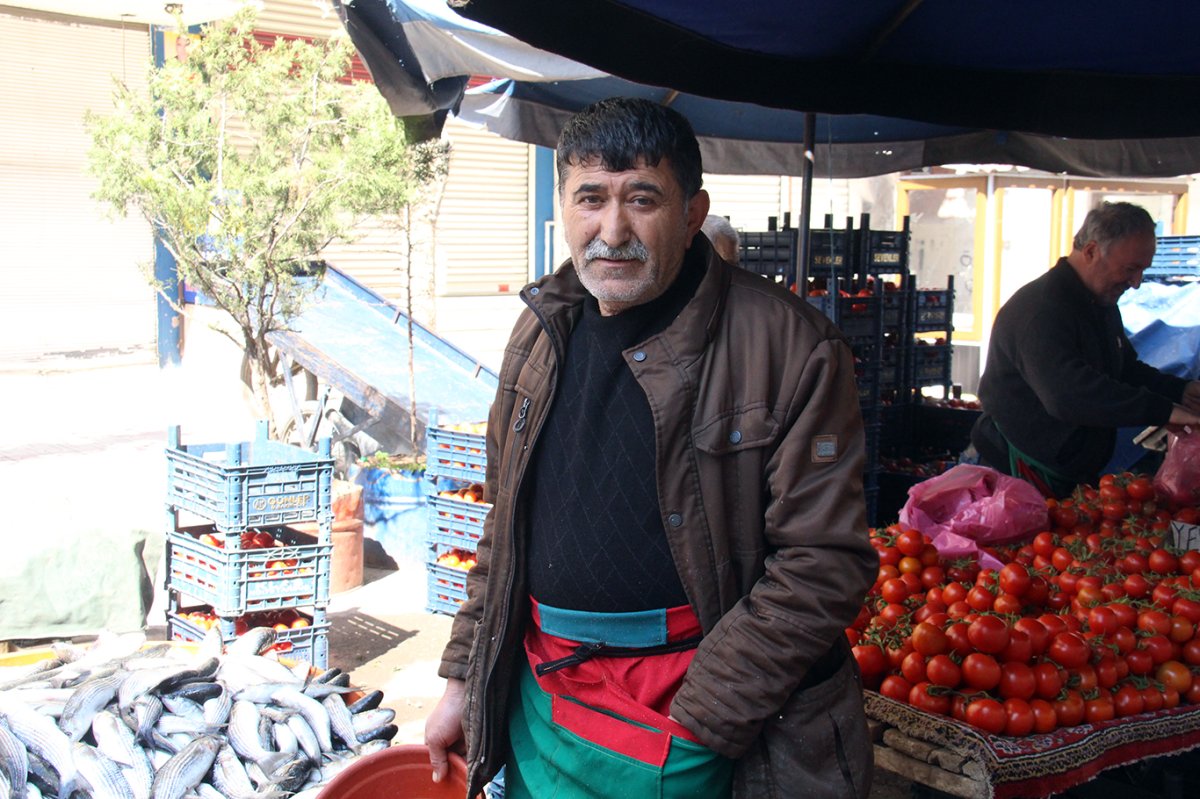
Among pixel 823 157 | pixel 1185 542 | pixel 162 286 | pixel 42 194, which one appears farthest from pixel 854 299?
pixel 42 194

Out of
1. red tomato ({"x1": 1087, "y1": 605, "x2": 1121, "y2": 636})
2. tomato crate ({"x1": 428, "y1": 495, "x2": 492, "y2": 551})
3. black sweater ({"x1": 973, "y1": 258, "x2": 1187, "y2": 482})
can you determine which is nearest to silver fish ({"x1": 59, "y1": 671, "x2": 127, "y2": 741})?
tomato crate ({"x1": 428, "y1": 495, "x2": 492, "y2": 551})

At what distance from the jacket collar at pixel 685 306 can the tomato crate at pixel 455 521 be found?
448cm

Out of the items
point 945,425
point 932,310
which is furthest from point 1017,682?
point 932,310

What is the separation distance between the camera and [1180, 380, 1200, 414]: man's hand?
4559 millimetres

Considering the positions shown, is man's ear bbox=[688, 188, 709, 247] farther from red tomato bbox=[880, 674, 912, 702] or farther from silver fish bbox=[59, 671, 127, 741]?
silver fish bbox=[59, 671, 127, 741]

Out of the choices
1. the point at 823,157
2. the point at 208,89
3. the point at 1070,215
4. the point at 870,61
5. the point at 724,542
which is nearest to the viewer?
the point at 724,542

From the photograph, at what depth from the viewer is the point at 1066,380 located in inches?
178

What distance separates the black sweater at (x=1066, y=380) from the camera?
4.43 m

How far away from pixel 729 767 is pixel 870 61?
2493 mm

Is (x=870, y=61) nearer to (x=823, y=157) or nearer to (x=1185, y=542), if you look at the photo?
(x=1185, y=542)

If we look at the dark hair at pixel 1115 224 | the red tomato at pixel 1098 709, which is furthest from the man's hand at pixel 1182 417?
the red tomato at pixel 1098 709

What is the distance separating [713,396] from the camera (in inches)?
75.7

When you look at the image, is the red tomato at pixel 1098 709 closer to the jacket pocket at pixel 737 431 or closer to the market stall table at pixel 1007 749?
the market stall table at pixel 1007 749

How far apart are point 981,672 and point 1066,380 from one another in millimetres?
2085
